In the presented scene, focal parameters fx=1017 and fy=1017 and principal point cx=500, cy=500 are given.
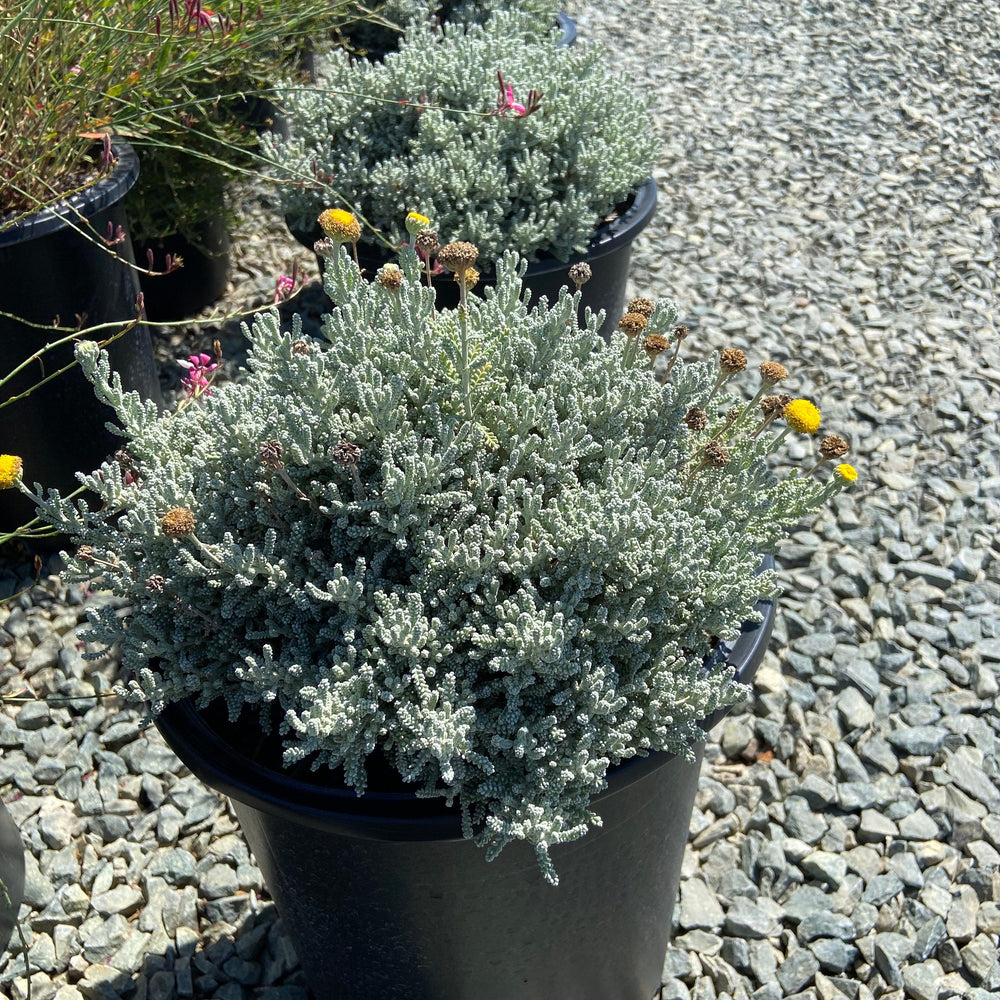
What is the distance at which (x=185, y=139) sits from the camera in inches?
137

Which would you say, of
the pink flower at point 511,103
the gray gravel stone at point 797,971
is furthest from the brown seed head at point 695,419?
the gray gravel stone at point 797,971

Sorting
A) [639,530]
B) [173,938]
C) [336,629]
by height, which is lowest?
[173,938]

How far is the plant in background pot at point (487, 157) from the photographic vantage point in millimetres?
2877

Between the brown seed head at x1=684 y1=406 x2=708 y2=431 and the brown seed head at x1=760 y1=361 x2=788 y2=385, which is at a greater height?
the brown seed head at x1=760 y1=361 x2=788 y2=385

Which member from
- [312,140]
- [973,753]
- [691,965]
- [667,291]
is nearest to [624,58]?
[667,291]

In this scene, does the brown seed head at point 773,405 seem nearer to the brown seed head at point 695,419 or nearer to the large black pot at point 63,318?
the brown seed head at point 695,419

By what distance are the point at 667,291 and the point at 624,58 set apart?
2294mm

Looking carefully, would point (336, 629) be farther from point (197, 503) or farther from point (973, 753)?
point (973, 753)

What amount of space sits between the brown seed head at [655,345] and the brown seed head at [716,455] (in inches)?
7.9

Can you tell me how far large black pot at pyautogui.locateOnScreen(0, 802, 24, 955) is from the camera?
5.98 feet

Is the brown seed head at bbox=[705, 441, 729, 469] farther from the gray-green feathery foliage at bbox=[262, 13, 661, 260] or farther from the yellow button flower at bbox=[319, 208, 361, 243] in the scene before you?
the gray-green feathery foliage at bbox=[262, 13, 661, 260]

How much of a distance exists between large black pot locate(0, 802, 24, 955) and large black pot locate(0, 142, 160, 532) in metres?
1.02

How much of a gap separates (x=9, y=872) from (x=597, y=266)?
217 centimetres

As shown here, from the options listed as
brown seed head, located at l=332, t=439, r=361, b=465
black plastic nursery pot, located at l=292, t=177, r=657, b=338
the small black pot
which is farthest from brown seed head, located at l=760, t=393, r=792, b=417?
the small black pot
